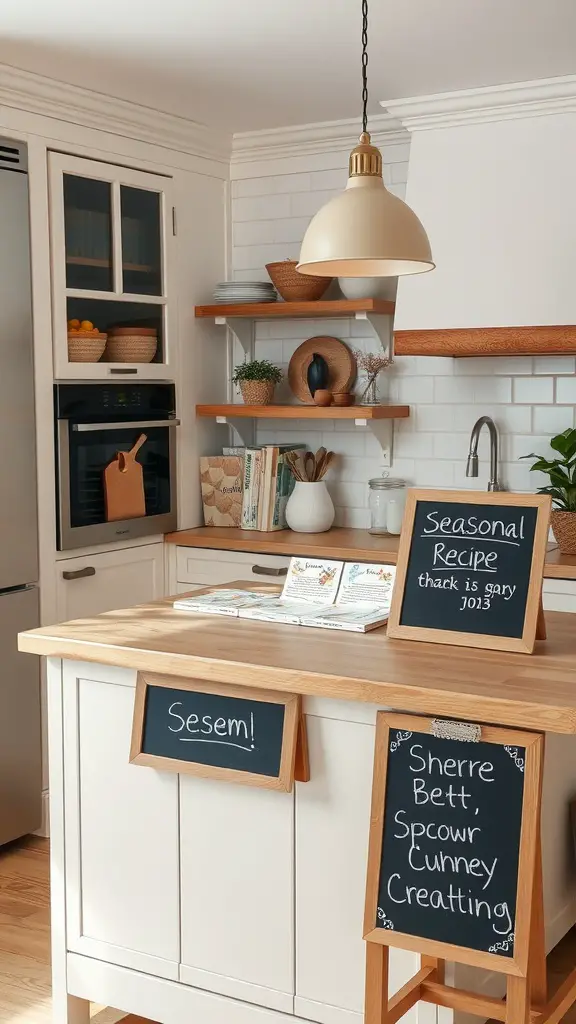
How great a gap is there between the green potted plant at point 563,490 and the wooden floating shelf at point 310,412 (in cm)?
64

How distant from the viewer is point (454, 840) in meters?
2.27

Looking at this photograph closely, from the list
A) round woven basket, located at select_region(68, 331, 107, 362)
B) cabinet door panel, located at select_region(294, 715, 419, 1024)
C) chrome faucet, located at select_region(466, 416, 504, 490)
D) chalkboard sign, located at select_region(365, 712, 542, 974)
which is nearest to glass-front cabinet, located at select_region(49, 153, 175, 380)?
round woven basket, located at select_region(68, 331, 107, 362)

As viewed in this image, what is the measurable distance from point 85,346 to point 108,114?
2.85ft

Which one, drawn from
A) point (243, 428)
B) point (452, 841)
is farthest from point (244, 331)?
point (452, 841)

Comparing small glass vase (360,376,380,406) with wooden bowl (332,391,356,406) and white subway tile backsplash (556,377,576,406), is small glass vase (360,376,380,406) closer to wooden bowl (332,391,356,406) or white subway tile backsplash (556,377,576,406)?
wooden bowl (332,391,356,406)

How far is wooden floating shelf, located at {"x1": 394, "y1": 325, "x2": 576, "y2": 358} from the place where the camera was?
13.1ft

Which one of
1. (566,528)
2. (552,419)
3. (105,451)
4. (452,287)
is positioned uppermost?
(452,287)

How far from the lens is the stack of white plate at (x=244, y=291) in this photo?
15.9 ft

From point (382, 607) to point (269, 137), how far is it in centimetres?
272

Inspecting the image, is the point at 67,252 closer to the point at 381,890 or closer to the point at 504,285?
the point at 504,285

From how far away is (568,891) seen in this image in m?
2.96

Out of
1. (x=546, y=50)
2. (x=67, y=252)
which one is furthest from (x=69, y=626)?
(x=546, y=50)

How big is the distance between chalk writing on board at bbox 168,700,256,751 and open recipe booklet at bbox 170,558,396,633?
1.23ft

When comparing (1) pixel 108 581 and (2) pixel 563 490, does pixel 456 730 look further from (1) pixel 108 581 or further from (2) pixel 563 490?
(1) pixel 108 581
